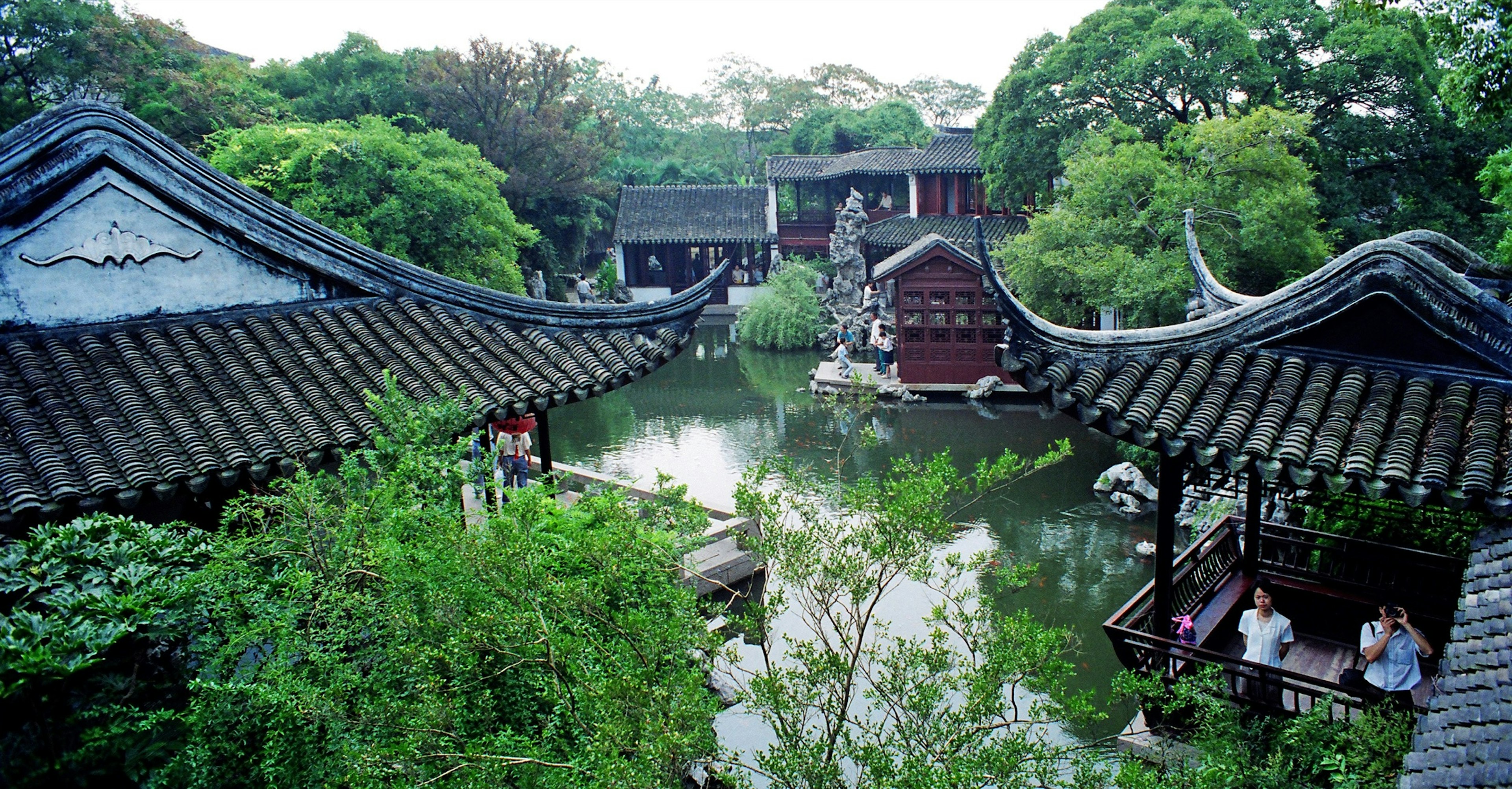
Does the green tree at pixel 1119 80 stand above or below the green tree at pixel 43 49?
below

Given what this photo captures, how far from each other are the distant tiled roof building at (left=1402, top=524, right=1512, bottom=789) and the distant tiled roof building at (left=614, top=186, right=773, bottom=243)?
29.5m

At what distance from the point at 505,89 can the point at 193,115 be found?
9369mm

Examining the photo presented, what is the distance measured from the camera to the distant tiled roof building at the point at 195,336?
5.46 m

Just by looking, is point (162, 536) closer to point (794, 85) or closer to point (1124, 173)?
point (1124, 173)

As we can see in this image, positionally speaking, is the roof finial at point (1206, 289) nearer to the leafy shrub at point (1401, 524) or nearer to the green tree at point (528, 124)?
the leafy shrub at point (1401, 524)

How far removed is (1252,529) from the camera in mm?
7469

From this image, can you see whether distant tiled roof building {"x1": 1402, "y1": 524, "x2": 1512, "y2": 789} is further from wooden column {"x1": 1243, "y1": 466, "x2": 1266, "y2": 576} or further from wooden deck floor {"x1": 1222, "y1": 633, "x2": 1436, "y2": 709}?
wooden column {"x1": 1243, "y1": 466, "x2": 1266, "y2": 576}

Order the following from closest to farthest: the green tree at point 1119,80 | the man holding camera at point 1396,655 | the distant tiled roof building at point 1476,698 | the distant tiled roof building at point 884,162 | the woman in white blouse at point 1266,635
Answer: the distant tiled roof building at point 1476,698
the man holding camera at point 1396,655
the woman in white blouse at point 1266,635
the green tree at point 1119,80
the distant tiled roof building at point 884,162

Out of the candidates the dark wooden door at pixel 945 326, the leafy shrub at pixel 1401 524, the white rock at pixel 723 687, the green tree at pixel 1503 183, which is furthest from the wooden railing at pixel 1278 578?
the dark wooden door at pixel 945 326

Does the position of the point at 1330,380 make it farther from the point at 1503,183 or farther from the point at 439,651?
the point at 1503,183

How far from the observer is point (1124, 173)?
1488 cm

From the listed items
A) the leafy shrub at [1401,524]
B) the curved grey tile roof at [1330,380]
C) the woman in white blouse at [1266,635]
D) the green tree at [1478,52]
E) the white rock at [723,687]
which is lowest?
the white rock at [723,687]

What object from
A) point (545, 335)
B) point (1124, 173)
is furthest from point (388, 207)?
point (1124, 173)

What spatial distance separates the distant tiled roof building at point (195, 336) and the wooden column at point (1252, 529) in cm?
455
